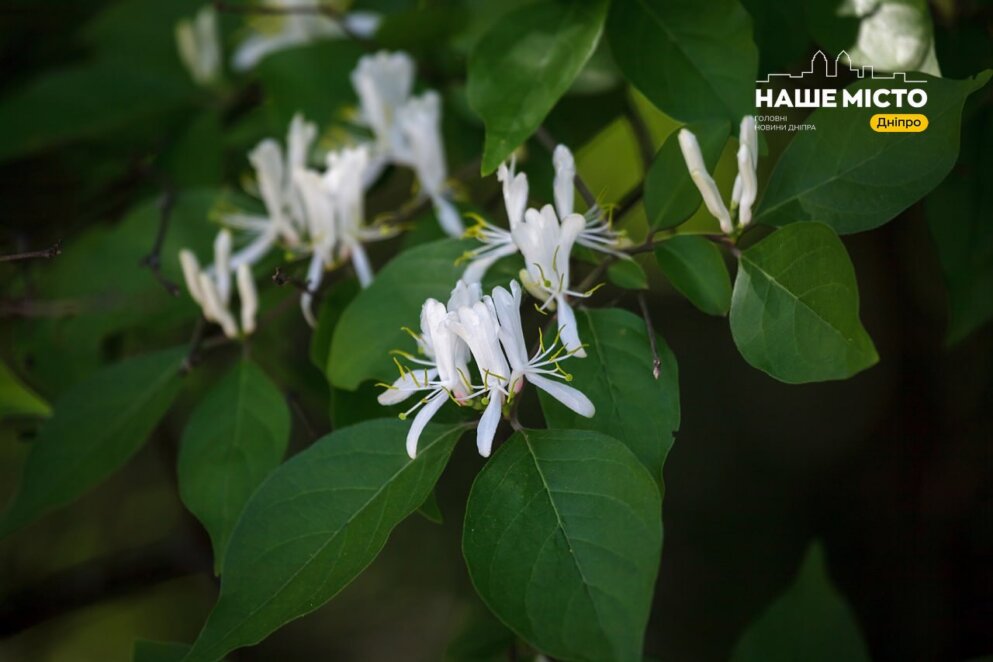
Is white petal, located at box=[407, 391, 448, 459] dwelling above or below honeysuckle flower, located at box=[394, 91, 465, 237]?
below

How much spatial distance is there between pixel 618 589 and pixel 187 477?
1.27 ft

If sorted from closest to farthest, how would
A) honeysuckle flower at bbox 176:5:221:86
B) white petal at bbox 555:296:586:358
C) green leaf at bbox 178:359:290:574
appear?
white petal at bbox 555:296:586:358 < green leaf at bbox 178:359:290:574 < honeysuckle flower at bbox 176:5:221:86

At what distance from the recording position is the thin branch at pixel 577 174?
750mm

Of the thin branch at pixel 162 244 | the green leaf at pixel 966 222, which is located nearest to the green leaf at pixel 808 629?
the green leaf at pixel 966 222

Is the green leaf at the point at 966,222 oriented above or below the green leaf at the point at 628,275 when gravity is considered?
below

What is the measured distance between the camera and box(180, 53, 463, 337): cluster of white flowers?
856mm

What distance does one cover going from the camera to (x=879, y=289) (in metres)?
1.49

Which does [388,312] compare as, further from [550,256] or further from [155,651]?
[155,651]

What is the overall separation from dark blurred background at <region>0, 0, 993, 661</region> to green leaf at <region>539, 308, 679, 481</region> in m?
0.21

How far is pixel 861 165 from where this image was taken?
0.65m

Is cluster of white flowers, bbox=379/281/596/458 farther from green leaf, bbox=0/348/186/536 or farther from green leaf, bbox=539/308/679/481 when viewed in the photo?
green leaf, bbox=0/348/186/536

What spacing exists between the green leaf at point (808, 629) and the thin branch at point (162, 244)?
0.62 m

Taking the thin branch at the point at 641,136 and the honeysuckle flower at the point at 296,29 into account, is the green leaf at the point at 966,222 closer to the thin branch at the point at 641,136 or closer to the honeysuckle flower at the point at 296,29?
the thin branch at the point at 641,136

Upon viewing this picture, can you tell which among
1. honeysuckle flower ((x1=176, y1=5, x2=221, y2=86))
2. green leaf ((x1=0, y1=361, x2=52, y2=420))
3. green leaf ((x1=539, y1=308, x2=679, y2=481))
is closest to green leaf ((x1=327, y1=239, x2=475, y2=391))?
green leaf ((x1=539, y1=308, x2=679, y2=481))
